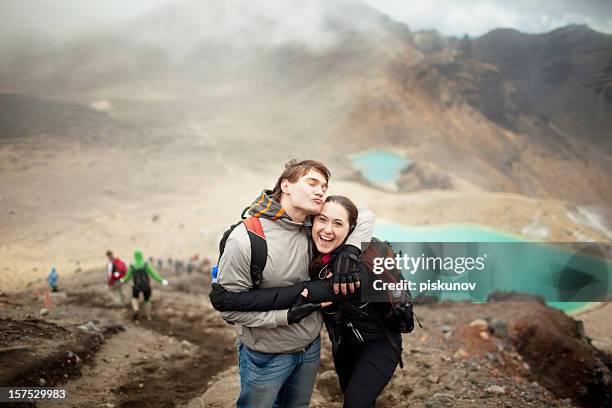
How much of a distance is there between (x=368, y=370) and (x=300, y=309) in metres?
0.67

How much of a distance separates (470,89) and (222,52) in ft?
98.5

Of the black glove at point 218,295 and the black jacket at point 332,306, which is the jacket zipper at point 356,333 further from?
the black glove at point 218,295

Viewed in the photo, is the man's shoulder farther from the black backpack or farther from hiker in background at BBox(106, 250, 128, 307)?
hiker in background at BBox(106, 250, 128, 307)

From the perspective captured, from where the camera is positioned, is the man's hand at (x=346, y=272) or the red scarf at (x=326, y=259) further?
the red scarf at (x=326, y=259)

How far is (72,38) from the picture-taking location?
3997cm

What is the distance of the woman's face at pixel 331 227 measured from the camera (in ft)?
7.78

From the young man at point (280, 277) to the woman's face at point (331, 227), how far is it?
0.19 ft

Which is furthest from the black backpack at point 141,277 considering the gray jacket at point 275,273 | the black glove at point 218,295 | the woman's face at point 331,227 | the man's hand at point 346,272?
the man's hand at point 346,272

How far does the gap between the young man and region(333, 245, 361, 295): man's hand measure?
6 cm

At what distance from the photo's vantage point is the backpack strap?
2.20m

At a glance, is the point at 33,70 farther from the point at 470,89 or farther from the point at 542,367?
the point at 470,89

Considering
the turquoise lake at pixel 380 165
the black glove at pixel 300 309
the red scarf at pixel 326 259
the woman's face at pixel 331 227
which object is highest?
the turquoise lake at pixel 380 165

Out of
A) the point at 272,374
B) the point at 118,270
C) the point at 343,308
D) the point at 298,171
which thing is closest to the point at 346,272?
the point at 343,308

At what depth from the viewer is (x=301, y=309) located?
224 centimetres
